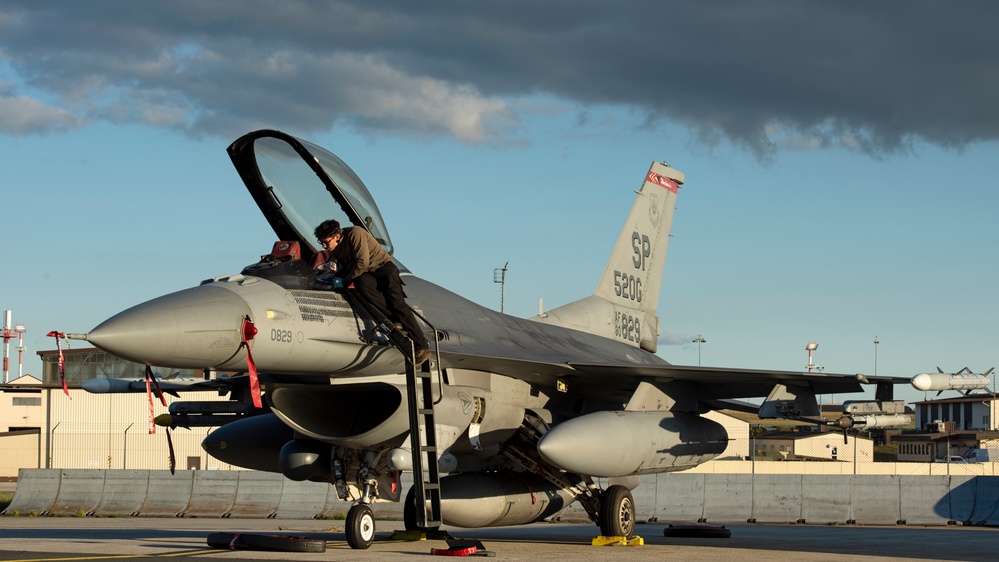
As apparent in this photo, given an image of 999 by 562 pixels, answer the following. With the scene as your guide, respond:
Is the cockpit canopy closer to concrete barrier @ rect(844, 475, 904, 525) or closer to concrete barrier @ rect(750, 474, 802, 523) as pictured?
concrete barrier @ rect(750, 474, 802, 523)

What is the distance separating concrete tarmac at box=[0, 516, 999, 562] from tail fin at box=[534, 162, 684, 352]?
3090mm

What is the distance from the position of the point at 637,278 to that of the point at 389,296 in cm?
706

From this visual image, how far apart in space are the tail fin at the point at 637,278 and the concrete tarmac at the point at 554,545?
3.09 metres

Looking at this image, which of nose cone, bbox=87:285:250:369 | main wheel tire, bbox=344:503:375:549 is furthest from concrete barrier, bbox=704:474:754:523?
nose cone, bbox=87:285:250:369

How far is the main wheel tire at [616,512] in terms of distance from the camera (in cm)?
1317

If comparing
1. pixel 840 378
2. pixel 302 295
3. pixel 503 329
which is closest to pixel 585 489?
pixel 503 329

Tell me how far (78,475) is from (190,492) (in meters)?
2.68

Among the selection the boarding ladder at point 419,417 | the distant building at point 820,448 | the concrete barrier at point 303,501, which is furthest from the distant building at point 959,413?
the boarding ladder at point 419,417

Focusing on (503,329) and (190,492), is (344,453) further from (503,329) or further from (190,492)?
(190,492)

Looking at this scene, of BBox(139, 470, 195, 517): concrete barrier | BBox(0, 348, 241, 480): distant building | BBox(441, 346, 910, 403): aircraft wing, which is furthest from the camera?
BBox(0, 348, 241, 480): distant building

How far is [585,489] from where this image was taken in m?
13.5

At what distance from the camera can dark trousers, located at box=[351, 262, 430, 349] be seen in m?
10.6

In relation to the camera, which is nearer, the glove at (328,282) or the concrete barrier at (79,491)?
the glove at (328,282)

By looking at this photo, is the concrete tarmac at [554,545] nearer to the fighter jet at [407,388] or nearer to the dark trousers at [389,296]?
the fighter jet at [407,388]
